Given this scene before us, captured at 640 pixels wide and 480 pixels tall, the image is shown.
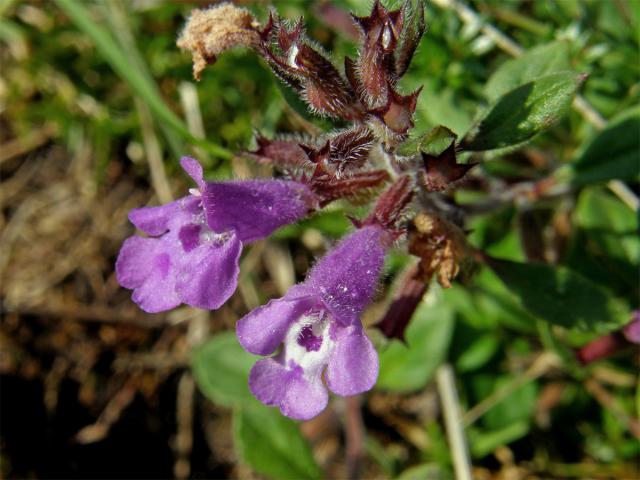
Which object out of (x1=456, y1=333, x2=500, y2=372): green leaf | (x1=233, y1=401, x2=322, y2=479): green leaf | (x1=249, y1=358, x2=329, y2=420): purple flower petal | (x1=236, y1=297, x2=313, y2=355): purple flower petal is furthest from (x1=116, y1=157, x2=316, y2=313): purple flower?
(x1=456, y1=333, x2=500, y2=372): green leaf

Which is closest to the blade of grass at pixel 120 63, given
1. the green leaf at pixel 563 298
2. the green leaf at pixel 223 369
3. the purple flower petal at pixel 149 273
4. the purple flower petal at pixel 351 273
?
the green leaf at pixel 223 369

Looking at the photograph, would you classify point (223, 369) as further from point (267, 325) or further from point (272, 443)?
point (267, 325)

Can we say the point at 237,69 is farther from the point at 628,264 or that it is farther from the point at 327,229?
the point at 628,264

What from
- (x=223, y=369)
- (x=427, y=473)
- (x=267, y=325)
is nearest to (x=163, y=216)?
(x=267, y=325)

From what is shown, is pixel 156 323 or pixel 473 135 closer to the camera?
pixel 473 135

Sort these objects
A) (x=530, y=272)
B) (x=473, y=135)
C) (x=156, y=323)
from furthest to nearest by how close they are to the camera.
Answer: (x=156, y=323)
(x=530, y=272)
(x=473, y=135)

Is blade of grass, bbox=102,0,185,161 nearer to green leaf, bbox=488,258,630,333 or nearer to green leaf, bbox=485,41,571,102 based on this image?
green leaf, bbox=485,41,571,102

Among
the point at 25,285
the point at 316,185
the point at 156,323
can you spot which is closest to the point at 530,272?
the point at 316,185
